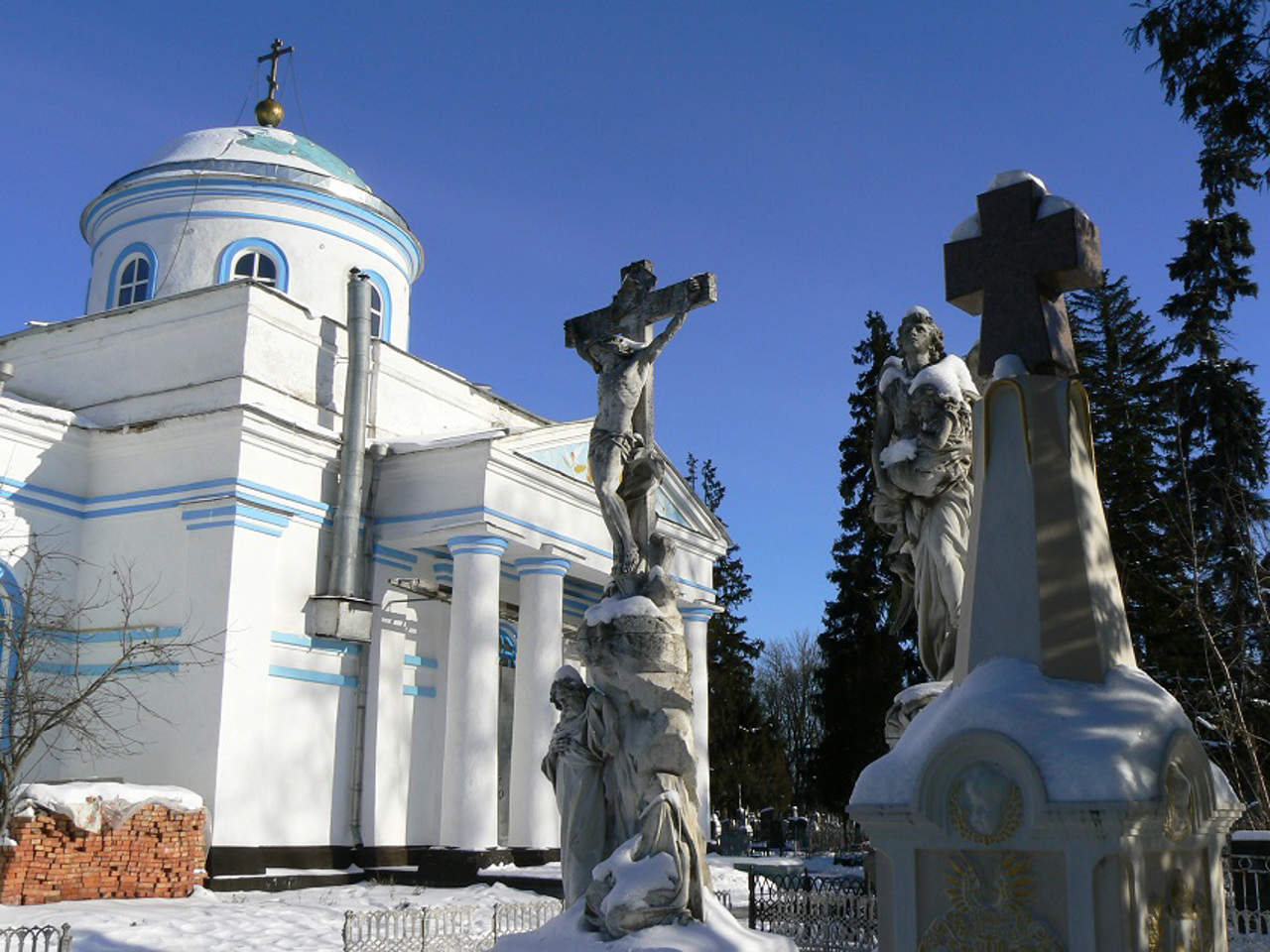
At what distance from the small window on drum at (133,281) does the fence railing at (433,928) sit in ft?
48.6

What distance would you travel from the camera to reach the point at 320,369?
64.3 ft

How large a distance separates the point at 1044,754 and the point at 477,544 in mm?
15348

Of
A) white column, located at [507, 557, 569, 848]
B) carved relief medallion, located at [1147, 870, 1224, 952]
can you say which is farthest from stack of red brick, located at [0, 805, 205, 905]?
carved relief medallion, located at [1147, 870, 1224, 952]

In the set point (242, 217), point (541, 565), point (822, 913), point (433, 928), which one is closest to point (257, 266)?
point (242, 217)

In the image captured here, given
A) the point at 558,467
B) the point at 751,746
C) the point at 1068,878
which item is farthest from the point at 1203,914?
the point at 751,746

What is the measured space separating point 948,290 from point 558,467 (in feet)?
52.1

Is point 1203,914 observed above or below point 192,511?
below

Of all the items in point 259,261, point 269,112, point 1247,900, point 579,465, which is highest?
point 269,112

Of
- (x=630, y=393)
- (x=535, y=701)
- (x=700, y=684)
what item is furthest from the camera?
(x=700, y=684)

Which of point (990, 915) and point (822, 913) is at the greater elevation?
point (990, 915)

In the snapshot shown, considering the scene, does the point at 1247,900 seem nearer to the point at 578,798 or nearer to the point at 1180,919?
the point at 578,798

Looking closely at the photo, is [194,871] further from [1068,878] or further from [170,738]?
[1068,878]

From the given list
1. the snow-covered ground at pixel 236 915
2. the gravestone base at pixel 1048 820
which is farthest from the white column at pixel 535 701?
the gravestone base at pixel 1048 820

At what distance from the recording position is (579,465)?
20.4m
